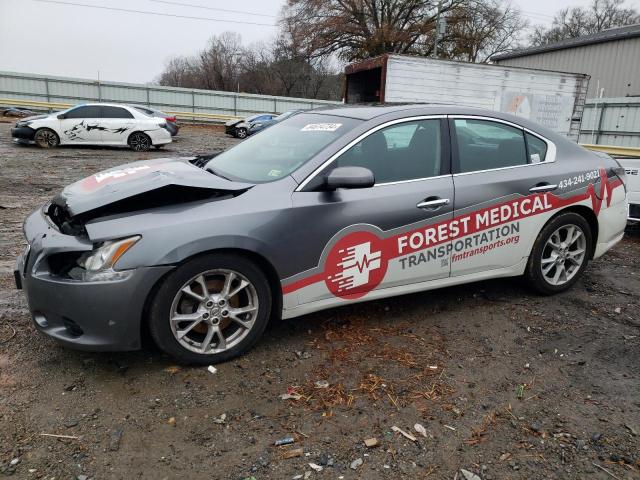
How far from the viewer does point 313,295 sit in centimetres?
330

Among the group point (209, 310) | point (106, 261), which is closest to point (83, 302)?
point (106, 261)

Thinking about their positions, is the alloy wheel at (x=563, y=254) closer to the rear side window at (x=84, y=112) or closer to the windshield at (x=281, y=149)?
the windshield at (x=281, y=149)

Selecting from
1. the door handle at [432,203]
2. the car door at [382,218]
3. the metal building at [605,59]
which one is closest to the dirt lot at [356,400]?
the car door at [382,218]

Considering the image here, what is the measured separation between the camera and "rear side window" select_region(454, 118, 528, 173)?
3842mm

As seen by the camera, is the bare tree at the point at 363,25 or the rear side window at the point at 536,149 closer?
the rear side window at the point at 536,149

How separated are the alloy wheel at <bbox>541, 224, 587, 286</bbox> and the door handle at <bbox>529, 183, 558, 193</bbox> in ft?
1.24

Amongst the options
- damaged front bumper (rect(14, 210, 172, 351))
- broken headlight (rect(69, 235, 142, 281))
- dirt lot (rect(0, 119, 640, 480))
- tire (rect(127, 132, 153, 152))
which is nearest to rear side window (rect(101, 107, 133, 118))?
tire (rect(127, 132, 153, 152))

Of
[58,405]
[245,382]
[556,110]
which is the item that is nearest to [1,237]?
[58,405]

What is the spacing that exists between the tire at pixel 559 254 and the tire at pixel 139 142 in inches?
569

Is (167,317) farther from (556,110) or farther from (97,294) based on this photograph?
(556,110)

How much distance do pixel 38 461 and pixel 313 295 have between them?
1.71 metres

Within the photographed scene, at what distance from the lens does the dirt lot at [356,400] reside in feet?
7.75

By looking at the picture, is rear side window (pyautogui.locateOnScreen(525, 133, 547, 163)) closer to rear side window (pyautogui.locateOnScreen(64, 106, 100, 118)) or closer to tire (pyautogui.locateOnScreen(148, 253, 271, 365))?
tire (pyautogui.locateOnScreen(148, 253, 271, 365))

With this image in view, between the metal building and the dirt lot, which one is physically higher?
the metal building
